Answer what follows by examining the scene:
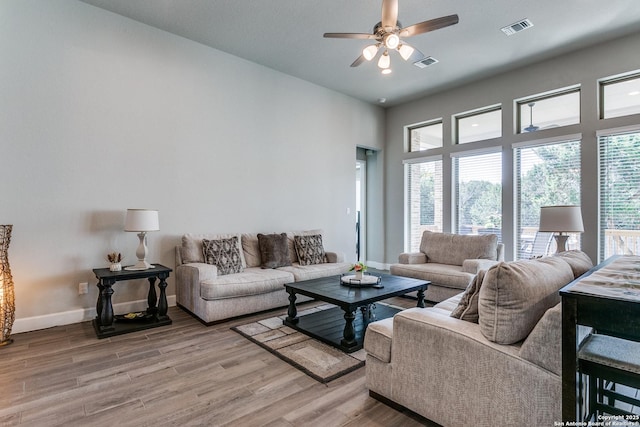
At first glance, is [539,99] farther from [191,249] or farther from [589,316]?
[191,249]

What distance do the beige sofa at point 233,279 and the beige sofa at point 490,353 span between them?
81.3 inches

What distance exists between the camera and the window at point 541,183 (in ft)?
15.1

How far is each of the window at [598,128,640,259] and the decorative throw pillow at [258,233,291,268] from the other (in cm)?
426

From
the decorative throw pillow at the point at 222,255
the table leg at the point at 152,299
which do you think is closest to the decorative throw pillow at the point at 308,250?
the decorative throw pillow at the point at 222,255

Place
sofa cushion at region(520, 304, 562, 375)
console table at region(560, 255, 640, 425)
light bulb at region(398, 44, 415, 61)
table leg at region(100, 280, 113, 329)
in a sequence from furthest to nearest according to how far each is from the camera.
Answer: table leg at region(100, 280, 113, 329) → light bulb at region(398, 44, 415, 61) → sofa cushion at region(520, 304, 562, 375) → console table at region(560, 255, 640, 425)

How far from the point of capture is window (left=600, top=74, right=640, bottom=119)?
418 centimetres

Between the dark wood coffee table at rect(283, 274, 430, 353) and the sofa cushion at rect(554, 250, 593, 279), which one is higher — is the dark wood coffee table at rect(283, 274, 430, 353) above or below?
below

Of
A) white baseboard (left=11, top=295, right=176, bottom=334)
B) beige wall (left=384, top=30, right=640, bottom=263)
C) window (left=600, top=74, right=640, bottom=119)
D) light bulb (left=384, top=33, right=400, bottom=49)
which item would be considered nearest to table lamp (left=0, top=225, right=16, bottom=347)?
white baseboard (left=11, top=295, right=176, bottom=334)

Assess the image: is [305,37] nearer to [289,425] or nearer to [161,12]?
[161,12]

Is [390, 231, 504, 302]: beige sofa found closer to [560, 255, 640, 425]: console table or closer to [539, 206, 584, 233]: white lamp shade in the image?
[539, 206, 584, 233]: white lamp shade

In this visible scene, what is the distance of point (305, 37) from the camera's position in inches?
165

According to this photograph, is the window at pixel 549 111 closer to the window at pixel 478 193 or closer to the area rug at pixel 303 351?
the window at pixel 478 193

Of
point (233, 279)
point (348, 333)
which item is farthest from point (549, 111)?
point (233, 279)

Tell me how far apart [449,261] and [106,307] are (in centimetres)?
439
